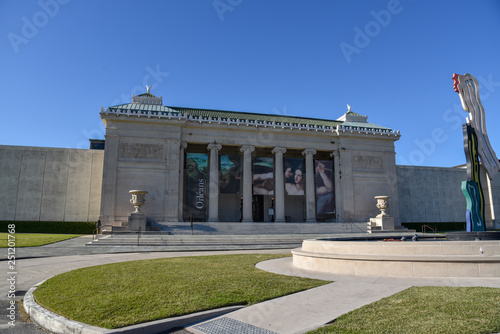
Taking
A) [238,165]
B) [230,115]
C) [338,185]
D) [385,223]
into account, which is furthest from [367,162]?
[230,115]

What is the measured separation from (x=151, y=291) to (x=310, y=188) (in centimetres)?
3609

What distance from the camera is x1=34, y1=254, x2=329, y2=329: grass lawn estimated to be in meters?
6.36

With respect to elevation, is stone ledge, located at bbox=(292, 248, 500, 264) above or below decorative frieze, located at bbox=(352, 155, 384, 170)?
below

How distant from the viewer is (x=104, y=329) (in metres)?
5.52

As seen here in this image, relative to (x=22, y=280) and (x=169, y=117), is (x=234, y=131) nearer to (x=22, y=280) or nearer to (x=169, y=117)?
(x=169, y=117)

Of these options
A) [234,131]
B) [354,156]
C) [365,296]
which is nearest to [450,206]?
[354,156]

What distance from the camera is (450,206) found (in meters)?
49.6

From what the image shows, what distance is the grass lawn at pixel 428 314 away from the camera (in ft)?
17.3

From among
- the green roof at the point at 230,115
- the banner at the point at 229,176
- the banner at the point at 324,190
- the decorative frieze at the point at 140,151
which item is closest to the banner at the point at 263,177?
the banner at the point at 229,176

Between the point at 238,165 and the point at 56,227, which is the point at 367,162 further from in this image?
the point at 56,227

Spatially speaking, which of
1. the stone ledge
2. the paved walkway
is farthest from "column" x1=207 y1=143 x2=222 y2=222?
the stone ledge

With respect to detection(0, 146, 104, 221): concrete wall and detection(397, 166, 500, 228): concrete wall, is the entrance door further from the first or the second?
detection(0, 146, 104, 221): concrete wall

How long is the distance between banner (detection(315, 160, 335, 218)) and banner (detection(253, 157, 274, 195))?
20.3ft

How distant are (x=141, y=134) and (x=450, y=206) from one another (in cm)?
4390
